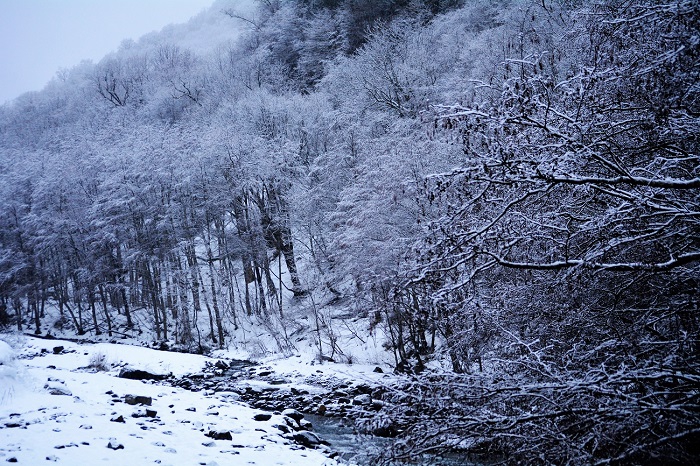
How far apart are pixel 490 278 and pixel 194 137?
25799 millimetres

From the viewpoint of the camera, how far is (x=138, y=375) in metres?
16.7

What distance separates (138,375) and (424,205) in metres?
12.6

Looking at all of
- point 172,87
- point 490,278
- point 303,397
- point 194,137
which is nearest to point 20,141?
point 172,87

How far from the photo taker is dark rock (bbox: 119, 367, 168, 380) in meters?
16.3

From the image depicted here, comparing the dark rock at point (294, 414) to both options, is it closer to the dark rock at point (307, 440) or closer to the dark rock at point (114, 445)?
A: the dark rock at point (307, 440)

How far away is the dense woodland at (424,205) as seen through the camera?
3814mm

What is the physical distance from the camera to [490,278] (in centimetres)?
660

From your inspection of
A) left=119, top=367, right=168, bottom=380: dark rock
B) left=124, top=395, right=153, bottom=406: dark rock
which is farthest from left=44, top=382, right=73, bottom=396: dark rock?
left=119, top=367, right=168, bottom=380: dark rock

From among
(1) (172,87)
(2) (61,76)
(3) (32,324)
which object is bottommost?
(3) (32,324)

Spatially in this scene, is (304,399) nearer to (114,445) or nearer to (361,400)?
(361,400)

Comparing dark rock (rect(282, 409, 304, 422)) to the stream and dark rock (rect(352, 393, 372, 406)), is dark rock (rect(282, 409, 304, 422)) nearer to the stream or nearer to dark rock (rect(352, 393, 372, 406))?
the stream

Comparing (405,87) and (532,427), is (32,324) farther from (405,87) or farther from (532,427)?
(532,427)

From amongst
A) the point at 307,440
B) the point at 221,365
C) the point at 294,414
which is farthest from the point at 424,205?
the point at 221,365

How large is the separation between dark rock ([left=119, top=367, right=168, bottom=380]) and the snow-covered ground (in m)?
3.48
